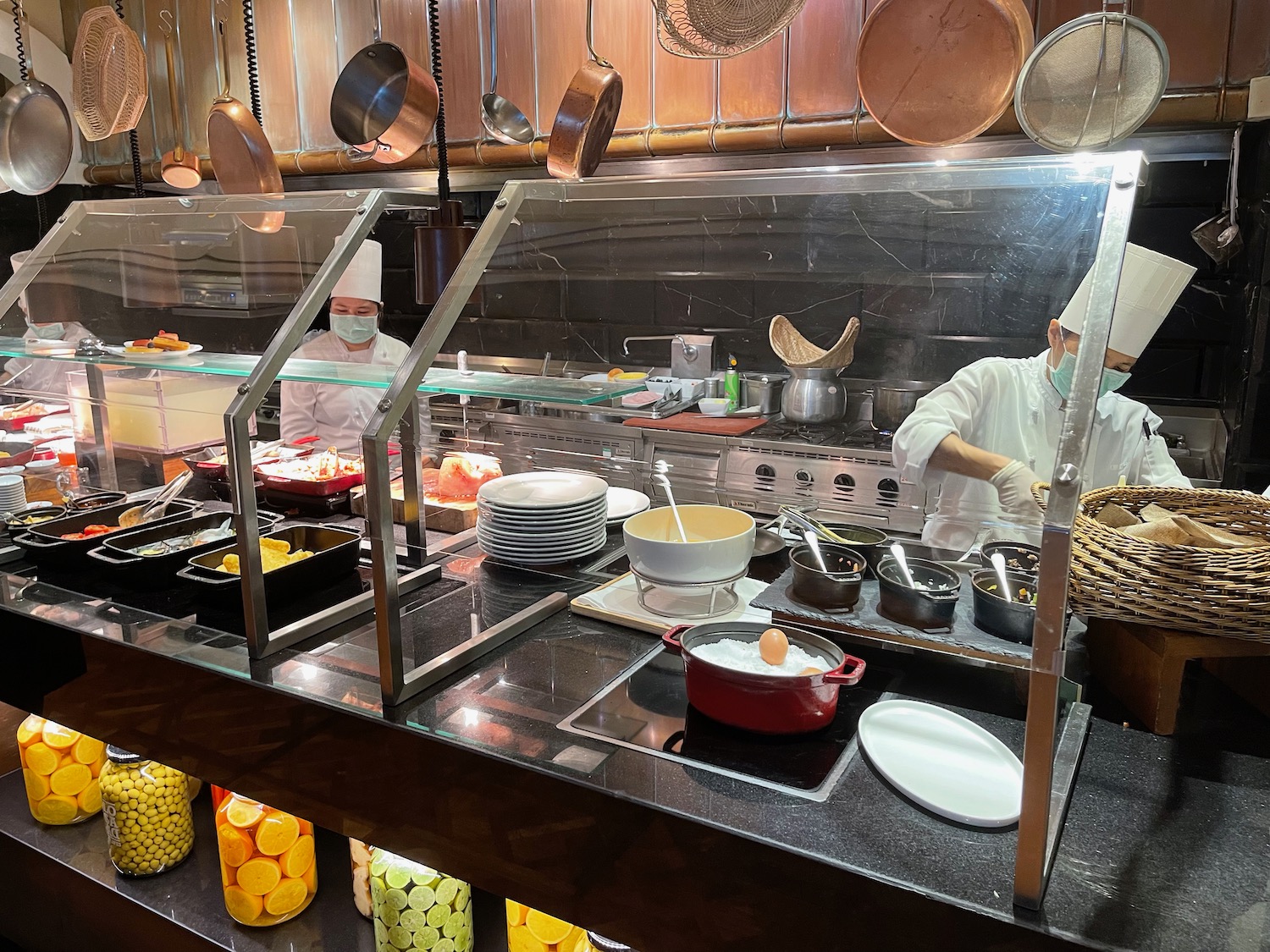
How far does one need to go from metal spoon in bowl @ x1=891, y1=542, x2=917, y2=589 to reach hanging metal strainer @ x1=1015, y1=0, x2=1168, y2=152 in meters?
1.21

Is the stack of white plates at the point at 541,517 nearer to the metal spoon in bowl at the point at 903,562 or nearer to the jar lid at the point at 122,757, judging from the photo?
Result: the metal spoon in bowl at the point at 903,562

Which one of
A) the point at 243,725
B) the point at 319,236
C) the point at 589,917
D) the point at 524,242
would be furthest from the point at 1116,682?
the point at 319,236

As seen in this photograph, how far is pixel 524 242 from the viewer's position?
1538 millimetres

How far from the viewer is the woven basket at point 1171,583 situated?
1031 mm

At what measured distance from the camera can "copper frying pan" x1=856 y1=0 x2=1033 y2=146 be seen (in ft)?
6.24

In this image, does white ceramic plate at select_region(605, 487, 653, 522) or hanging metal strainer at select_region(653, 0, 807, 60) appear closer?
white ceramic plate at select_region(605, 487, 653, 522)

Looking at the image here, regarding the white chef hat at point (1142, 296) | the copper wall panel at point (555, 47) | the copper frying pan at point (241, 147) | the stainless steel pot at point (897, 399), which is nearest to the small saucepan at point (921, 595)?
the stainless steel pot at point (897, 399)

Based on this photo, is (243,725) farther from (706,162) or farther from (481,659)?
(706,162)

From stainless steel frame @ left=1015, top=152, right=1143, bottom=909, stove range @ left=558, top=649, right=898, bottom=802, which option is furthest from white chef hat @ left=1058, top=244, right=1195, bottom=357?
stove range @ left=558, top=649, right=898, bottom=802

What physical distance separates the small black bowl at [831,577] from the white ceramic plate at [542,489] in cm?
46

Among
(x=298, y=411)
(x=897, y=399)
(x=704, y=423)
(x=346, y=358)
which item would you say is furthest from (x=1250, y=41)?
(x=298, y=411)

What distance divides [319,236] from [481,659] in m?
0.91

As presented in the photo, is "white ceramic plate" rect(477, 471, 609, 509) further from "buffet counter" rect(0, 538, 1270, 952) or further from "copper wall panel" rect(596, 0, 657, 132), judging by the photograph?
"copper wall panel" rect(596, 0, 657, 132)

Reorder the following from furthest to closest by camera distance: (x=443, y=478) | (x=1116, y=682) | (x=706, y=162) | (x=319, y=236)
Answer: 1. (x=706, y=162)
2. (x=443, y=478)
3. (x=319, y=236)
4. (x=1116, y=682)
